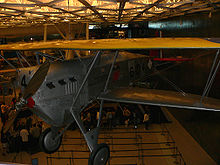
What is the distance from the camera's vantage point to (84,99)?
4.44 meters

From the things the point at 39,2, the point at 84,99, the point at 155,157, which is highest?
the point at 39,2

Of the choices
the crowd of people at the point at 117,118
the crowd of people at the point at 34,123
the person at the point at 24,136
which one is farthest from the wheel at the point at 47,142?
the crowd of people at the point at 117,118

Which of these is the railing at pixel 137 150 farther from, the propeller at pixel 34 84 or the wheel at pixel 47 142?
the propeller at pixel 34 84

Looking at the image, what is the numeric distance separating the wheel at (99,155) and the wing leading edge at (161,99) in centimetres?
100

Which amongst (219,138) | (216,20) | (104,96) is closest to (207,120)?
(219,138)

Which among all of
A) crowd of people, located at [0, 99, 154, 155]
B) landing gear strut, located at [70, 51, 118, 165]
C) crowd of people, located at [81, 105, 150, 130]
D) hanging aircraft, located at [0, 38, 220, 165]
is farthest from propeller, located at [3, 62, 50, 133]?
crowd of people, located at [81, 105, 150, 130]

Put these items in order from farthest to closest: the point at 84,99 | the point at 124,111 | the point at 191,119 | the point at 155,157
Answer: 1. the point at 124,111
2. the point at 191,119
3. the point at 155,157
4. the point at 84,99

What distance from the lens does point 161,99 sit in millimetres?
4480

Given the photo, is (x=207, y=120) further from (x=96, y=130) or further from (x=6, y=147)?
(x=6, y=147)

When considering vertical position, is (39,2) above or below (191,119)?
above

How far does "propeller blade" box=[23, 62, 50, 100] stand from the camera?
3.65m

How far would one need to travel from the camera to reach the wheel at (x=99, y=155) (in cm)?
383

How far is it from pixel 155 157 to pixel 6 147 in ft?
17.1

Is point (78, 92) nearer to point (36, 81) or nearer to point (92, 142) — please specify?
point (36, 81)
